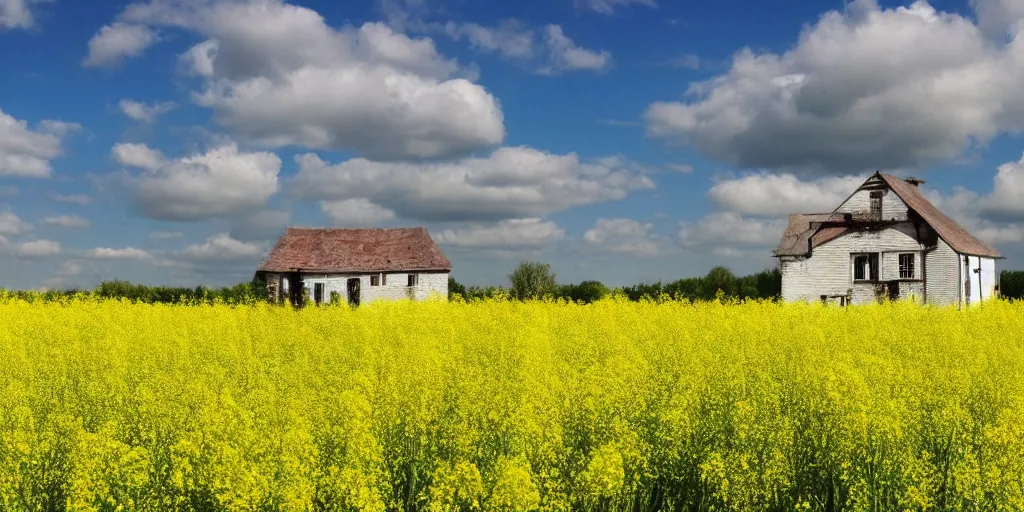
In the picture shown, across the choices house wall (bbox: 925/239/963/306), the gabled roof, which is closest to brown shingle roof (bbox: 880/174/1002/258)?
the gabled roof

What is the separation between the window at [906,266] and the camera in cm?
3712

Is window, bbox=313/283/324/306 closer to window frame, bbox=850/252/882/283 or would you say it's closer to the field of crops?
window frame, bbox=850/252/882/283

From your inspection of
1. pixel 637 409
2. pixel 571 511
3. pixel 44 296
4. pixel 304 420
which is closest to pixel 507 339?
pixel 637 409

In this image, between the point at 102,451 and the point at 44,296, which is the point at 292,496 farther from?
the point at 44,296

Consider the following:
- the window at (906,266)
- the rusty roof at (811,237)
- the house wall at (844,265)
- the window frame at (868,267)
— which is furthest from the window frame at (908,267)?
the rusty roof at (811,237)

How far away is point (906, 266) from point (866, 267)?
5.90 feet

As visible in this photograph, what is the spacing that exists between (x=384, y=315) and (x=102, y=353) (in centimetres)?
863

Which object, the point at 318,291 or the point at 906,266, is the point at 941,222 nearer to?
the point at 906,266

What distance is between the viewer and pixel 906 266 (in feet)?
122

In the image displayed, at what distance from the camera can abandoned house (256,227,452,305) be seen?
47656 mm

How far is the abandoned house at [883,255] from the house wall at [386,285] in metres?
21.8

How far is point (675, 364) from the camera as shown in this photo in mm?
→ 11273

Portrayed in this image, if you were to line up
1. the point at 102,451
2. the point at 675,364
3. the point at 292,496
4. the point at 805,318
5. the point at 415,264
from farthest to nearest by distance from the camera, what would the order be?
the point at 415,264
the point at 805,318
the point at 675,364
the point at 102,451
the point at 292,496

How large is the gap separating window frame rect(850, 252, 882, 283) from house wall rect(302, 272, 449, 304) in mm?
23786
